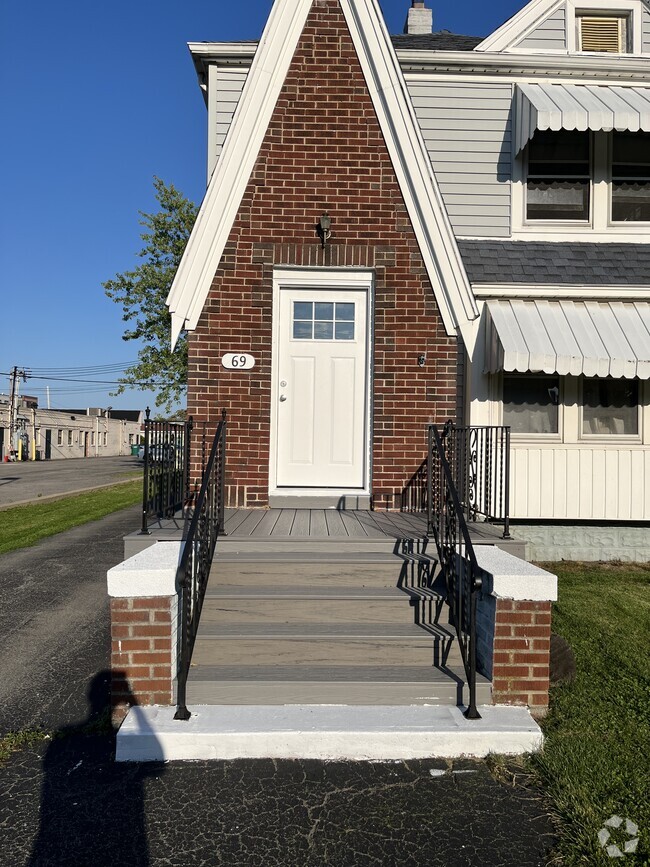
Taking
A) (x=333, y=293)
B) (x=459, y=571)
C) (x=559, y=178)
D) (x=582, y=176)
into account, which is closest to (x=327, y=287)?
(x=333, y=293)

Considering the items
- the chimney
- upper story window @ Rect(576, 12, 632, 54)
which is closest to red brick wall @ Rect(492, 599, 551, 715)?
upper story window @ Rect(576, 12, 632, 54)

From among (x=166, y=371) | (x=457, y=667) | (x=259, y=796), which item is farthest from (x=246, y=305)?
(x=166, y=371)

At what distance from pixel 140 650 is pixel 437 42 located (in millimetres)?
9903

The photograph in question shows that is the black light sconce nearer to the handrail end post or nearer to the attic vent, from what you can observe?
the handrail end post

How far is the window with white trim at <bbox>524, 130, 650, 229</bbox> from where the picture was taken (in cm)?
835

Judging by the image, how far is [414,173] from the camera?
243 inches

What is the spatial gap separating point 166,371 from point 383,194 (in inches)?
722

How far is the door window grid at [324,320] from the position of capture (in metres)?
6.39

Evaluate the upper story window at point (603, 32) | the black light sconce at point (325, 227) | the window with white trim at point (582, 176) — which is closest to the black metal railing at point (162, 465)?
the black light sconce at point (325, 227)

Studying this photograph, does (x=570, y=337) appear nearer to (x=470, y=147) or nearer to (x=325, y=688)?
→ (x=470, y=147)

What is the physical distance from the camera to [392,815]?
9.10 ft

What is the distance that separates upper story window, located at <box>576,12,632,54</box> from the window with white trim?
67.1 inches

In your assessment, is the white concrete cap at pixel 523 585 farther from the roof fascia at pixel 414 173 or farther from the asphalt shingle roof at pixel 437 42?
the asphalt shingle roof at pixel 437 42

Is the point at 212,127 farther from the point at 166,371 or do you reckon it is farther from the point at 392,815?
the point at 166,371
